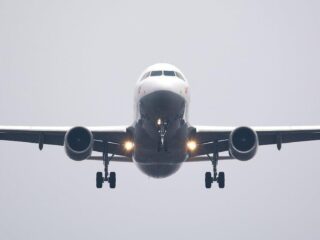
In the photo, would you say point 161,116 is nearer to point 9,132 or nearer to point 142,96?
point 142,96

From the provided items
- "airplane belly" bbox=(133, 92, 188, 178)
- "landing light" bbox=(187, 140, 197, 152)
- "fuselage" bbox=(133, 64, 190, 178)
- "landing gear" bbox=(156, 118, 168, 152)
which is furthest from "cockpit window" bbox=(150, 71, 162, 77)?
"landing light" bbox=(187, 140, 197, 152)

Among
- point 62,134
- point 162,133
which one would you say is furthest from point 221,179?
point 62,134

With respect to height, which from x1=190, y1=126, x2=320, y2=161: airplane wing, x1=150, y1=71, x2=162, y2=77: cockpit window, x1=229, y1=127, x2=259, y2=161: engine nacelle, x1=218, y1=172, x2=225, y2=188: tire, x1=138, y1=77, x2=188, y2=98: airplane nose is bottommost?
x1=218, y1=172, x2=225, y2=188: tire

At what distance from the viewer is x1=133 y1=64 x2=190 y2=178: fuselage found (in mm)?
29000

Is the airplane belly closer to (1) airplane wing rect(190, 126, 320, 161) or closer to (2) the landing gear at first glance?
(2) the landing gear

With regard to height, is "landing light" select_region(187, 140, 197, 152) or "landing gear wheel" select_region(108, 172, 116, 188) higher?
"landing light" select_region(187, 140, 197, 152)

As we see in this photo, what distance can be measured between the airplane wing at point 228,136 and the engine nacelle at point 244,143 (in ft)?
2.61

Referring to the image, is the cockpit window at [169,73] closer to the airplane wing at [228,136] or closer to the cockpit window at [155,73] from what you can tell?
the cockpit window at [155,73]

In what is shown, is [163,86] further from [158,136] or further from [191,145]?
[191,145]

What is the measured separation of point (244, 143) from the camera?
30875 millimetres

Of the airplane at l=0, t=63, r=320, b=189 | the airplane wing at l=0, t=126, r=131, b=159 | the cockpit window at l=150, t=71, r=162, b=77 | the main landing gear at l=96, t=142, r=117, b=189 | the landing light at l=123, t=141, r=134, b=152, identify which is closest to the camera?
the airplane at l=0, t=63, r=320, b=189

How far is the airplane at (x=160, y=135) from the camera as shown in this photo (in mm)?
29469

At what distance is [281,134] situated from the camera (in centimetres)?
3438

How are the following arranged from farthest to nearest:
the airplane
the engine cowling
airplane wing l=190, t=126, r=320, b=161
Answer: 1. airplane wing l=190, t=126, r=320, b=161
2. the engine cowling
3. the airplane
